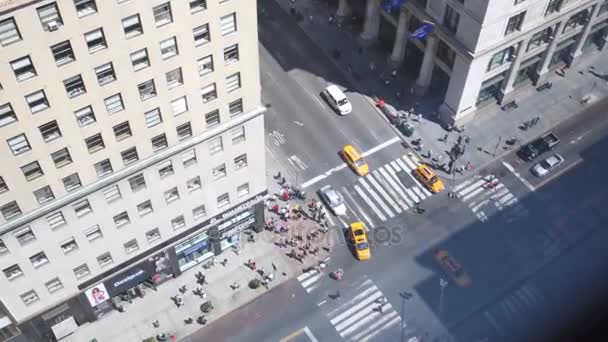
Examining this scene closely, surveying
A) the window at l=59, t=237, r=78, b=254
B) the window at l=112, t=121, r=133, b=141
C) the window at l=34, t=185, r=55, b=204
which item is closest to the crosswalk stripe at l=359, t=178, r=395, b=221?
the window at l=59, t=237, r=78, b=254

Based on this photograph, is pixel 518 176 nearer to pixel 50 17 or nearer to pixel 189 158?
pixel 189 158

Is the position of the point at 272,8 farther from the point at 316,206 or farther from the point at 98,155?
the point at 98,155

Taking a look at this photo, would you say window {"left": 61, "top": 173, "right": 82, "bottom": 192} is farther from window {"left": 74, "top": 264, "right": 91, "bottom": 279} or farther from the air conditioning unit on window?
the air conditioning unit on window

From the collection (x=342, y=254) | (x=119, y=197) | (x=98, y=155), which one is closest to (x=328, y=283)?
(x=342, y=254)

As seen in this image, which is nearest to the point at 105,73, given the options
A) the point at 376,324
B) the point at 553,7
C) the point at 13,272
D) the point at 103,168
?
the point at 103,168

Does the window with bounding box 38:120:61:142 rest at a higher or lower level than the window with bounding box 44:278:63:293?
higher
